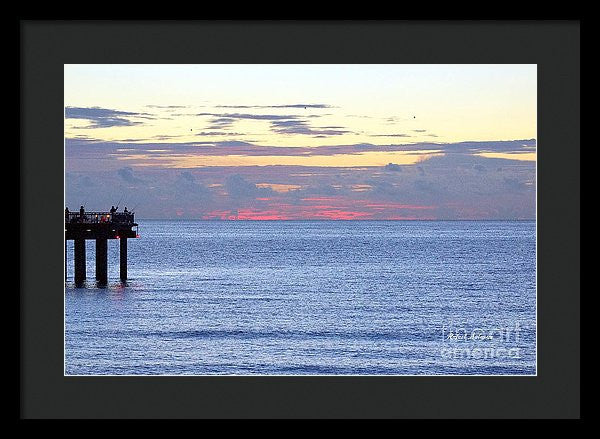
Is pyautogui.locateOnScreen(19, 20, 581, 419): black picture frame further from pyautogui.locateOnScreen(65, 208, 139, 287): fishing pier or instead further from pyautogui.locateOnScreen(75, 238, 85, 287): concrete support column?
pyautogui.locateOnScreen(75, 238, 85, 287): concrete support column

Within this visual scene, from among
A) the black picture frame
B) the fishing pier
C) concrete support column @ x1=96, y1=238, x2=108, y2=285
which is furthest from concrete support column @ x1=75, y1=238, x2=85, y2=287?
the black picture frame

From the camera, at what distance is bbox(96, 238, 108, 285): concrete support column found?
773 inches

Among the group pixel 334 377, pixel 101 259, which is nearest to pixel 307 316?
pixel 101 259

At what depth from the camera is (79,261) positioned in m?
22.4

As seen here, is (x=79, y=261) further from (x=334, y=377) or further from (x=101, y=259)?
(x=334, y=377)

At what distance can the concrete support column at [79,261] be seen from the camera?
19406 mm

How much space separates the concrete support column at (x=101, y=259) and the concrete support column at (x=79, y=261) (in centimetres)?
34

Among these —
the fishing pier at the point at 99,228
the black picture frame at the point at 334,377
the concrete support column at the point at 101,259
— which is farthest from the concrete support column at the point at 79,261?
the black picture frame at the point at 334,377

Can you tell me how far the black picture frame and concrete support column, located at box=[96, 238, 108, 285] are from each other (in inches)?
621

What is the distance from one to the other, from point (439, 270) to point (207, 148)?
2037 cm

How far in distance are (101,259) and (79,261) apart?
1.97 meters
